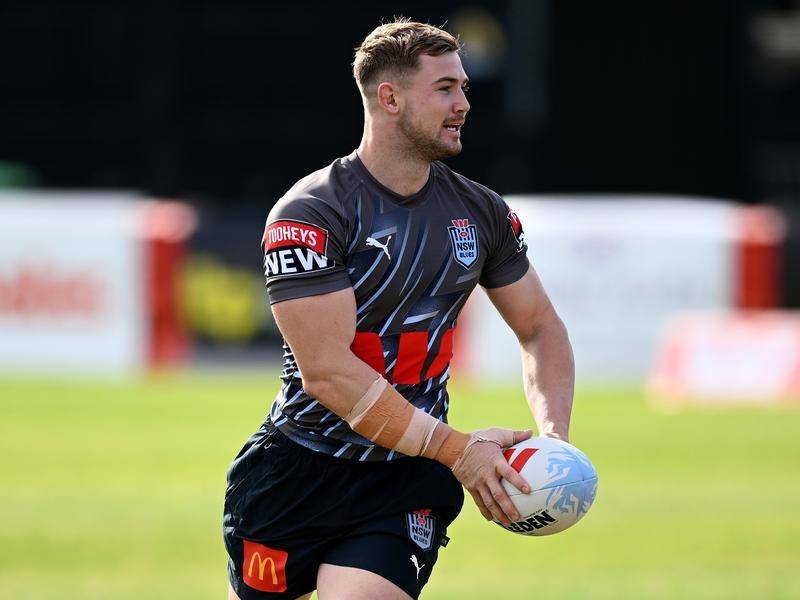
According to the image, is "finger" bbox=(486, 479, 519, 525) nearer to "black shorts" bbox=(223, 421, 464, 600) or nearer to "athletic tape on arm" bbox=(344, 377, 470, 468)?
"athletic tape on arm" bbox=(344, 377, 470, 468)

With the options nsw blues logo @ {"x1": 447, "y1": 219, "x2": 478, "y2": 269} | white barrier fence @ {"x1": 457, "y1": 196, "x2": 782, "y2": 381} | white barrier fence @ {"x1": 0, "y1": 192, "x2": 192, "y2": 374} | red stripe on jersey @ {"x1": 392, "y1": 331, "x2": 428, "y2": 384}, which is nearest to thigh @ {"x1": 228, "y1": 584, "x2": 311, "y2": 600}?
red stripe on jersey @ {"x1": 392, "y1": 331, "x2": 428, "y2": 384}

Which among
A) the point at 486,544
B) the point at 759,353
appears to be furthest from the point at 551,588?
the point at 759,353

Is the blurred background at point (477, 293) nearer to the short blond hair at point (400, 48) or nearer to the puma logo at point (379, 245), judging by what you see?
the puma logo at point (379, 245)

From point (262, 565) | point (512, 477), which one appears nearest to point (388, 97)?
point (512, 477)

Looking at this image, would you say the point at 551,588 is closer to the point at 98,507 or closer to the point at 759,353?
the point at 98,507

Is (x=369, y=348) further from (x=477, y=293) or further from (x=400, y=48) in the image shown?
(x=477, y=293)

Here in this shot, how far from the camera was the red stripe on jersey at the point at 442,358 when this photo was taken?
5828 millimetres

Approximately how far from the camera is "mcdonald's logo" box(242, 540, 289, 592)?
5.83 metres

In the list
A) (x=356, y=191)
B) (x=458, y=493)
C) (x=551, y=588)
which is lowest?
(x=551, y=588)

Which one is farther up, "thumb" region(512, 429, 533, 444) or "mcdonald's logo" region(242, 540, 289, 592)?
"thumb" region(512, 429, 533, 444)

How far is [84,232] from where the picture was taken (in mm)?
19844

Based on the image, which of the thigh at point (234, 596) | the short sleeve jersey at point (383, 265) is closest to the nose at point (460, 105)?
the short sleeve jersey at point (383, 265)

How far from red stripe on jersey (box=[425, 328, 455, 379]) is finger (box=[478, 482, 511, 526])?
548mm

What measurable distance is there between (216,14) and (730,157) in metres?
7.93
